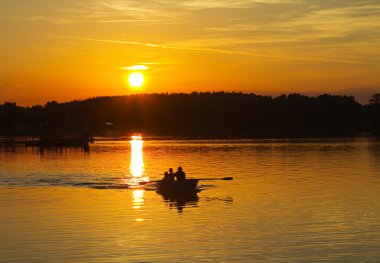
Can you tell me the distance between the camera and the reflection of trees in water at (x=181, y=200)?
4040 centimetres

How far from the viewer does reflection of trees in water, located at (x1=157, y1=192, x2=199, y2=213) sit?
40.4m

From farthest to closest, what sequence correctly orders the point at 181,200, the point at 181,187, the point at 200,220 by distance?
the point at 181,187, the point at 181,200, the point at 200,220

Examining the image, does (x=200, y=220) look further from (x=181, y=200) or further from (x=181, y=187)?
(x=181, y=187)

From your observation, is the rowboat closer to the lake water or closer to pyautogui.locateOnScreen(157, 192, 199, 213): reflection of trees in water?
pyautogui.locateOnScreen(157, 192, 199, 213): reflection of trees in water

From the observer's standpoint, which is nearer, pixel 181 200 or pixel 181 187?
pixel 181 200

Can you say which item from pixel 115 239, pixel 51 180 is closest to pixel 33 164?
pixel 51 180

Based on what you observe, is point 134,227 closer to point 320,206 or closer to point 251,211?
point 251,211

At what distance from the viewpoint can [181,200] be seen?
43219 mm

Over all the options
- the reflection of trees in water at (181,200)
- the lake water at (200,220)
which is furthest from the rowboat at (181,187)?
the lake water at (200,220)

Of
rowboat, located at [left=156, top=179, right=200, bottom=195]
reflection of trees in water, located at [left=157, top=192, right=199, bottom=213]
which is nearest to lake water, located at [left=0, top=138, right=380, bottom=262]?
reflection of trees in water, located at [left=157, top=192, right=199, bottom=213]

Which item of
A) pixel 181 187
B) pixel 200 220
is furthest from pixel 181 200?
pixel 200 220

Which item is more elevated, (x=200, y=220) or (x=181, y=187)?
(x=181, y=187)

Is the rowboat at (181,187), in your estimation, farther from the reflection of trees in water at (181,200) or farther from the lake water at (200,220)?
the lake water at (200,220)

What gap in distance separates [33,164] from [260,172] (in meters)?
32.2
